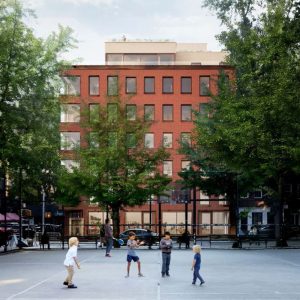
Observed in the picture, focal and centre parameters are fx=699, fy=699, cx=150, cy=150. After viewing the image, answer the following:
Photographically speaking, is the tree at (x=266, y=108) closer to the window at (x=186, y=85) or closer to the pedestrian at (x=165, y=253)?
the pedestrian at (x=165, y=253)

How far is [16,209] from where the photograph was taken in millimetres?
79938

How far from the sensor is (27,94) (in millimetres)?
36531

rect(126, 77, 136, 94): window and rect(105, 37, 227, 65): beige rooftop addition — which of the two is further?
rect(105, 37, 227, 65): beige rooftop addition

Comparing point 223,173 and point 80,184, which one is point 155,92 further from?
point 80,184

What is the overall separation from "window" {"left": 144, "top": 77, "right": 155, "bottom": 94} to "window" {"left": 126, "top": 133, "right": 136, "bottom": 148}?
117 ft

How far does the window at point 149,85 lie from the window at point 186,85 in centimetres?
358

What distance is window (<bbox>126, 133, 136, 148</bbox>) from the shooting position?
50.1m

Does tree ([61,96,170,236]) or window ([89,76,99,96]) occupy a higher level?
window ([89,76,99,96])

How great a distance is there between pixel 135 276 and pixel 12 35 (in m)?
18.0

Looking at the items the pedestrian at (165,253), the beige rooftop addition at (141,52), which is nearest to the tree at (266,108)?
the pedestrian at (165,253)

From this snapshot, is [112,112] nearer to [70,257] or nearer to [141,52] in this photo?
[70,257]

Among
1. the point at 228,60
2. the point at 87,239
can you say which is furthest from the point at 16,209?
the point at 228,60

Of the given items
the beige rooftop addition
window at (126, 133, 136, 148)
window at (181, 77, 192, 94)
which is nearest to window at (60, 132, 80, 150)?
window at (126, 133, 136, 148)

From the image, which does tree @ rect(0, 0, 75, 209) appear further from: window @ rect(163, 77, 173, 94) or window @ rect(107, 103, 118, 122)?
window @ rect(163, 77, 173, 94)
